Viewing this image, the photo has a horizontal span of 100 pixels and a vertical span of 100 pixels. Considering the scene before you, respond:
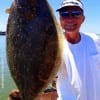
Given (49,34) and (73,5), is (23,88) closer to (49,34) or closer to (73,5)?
(49,34)

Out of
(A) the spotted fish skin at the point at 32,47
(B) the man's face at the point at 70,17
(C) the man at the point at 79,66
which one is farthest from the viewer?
(C) the man at the point at 79,66

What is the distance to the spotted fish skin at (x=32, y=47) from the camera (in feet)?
9.96

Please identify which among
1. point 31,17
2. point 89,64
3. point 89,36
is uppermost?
point 31,17

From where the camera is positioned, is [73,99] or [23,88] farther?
[73,99]

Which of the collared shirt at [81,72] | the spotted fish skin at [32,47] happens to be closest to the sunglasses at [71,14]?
the collared shirt at [81,72]

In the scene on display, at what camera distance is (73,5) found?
4461 mm

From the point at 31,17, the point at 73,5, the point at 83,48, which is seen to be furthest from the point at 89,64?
the point at 31,17

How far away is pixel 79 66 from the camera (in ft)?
15.3

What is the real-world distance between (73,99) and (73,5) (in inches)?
42.7

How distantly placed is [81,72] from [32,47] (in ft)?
5.42

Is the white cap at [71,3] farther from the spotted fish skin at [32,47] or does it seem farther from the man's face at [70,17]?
the spotted fish skin at [32,47]

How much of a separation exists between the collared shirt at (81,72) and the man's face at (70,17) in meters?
0.31

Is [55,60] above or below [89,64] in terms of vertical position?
above

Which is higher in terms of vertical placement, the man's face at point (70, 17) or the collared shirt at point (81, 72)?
the man's face at point (70, 17)
